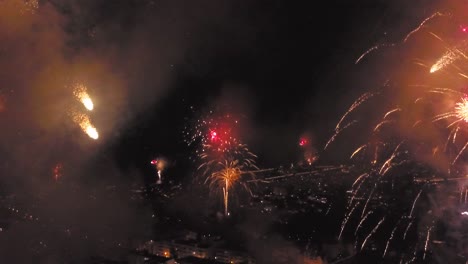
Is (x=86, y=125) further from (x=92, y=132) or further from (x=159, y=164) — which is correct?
(x=159, y=164)

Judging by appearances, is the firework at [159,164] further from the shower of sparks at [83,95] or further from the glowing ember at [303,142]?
the glowing ember at [303,142]

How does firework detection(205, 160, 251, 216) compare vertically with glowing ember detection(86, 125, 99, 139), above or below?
below

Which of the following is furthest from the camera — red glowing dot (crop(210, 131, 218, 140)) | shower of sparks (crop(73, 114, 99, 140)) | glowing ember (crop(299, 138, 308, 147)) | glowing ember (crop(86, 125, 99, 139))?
glowing ember (crop(299, 138, 308, 147))

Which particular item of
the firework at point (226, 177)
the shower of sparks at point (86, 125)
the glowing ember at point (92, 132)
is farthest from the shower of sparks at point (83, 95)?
the firework at point (226, 177)

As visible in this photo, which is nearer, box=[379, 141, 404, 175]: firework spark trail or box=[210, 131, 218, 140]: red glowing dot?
box=[379, 141, 404, 175]: firework spark trail

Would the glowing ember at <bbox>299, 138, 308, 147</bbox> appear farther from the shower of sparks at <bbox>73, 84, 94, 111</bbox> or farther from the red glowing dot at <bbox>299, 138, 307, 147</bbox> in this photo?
the shower of sparks at <bbox>73, 84, 94, 111</bbox>

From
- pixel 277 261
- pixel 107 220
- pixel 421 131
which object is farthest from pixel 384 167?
pixel 107 220

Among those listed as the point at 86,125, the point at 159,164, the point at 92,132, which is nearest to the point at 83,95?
the point at 86,125

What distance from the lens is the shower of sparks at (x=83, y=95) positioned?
10.3 meters

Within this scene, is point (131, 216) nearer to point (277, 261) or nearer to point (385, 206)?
point (277, 261)

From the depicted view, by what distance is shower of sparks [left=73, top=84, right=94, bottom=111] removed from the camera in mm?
10297

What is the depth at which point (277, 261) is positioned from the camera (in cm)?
710

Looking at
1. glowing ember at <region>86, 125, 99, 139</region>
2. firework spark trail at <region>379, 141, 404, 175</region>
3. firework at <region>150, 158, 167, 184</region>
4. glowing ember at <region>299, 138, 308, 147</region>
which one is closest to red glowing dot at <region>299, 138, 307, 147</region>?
glowing ember at <region>299, 138, 308, 147</region>

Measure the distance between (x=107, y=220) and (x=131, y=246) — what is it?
1.69m
